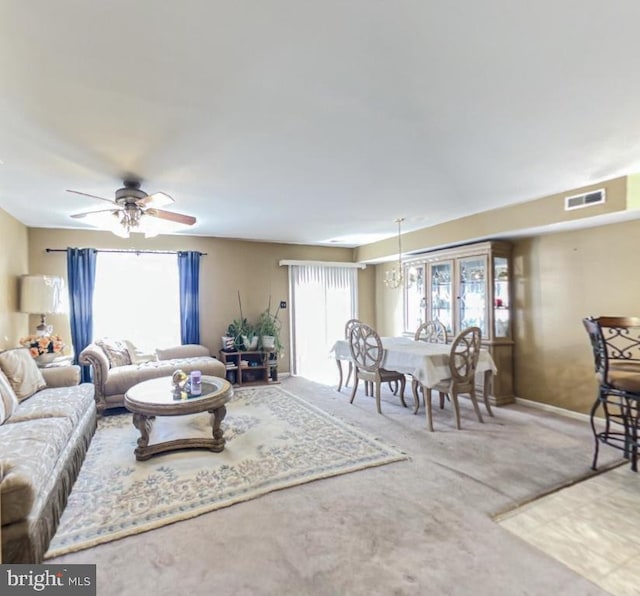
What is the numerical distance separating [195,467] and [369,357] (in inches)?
91.4

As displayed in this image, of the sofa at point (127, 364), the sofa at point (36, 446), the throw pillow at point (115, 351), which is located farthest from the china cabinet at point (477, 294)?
the sofa at point (36, 446)

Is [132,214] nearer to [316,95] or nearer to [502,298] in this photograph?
[316,95]

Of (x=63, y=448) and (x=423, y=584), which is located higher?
(x=63, y=448)

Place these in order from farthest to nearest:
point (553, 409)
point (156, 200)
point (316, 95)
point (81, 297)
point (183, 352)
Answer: point (183, 352) → point (81, 297) → point (553, 409) → point (156, 200) → point (316, 95)

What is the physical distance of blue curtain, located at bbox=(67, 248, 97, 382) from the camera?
4.89 meters

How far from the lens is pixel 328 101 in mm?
1927

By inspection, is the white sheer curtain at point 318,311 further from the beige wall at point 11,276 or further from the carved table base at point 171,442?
the beige wall at point 11,276

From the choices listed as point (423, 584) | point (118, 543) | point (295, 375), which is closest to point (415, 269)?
point (295, 375)

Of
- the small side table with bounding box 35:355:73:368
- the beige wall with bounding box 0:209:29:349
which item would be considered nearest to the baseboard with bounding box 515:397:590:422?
the small side table with bounding box 35:355:73:368

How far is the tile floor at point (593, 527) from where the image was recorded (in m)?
1.77

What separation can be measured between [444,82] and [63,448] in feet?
10.4

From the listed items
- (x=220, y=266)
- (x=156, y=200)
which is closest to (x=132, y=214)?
(x=156, y=200)

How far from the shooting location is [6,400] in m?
2.71

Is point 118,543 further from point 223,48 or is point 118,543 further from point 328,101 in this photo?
point 328,101
